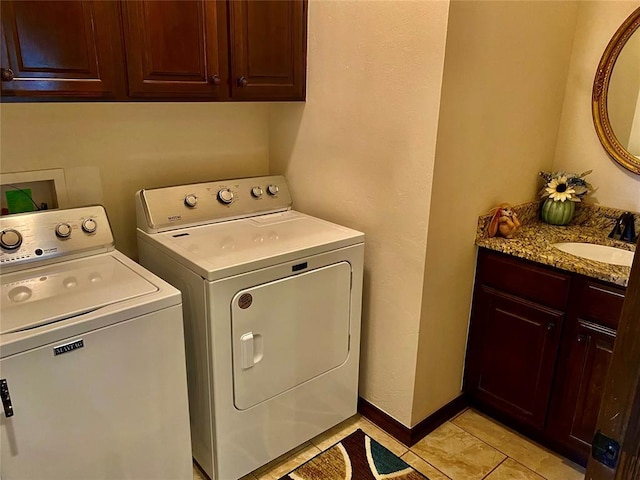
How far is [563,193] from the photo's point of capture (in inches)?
92.4

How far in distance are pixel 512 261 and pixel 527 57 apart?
0.89 metres

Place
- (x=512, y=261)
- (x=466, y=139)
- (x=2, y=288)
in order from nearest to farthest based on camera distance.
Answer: (x=2, y=288), (x=466, y=139), (x=512, y=261)

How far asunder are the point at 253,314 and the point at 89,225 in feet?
2.41

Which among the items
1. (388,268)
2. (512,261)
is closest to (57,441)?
(388,268)

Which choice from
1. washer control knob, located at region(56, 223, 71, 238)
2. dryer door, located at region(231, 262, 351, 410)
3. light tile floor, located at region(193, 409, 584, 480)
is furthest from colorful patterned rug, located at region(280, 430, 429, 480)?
washer control knob, located at region(56, 223, 71, 238)

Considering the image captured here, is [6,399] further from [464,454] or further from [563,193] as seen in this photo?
[563,193]

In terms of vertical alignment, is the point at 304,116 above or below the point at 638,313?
above

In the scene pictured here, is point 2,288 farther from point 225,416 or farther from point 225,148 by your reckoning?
point 225,148

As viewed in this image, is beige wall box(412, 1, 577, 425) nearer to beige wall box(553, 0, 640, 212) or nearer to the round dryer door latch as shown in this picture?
beige wall box(553, 0, 640, 212)

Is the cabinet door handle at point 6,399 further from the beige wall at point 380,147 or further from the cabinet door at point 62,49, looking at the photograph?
the beige wall at point 380,147

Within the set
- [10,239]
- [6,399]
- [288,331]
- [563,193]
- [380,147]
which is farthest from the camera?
[563,193]

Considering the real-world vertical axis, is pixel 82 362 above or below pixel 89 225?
below

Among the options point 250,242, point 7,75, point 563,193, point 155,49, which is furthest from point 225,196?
point 563,193

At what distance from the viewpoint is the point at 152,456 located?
1.66 meters
